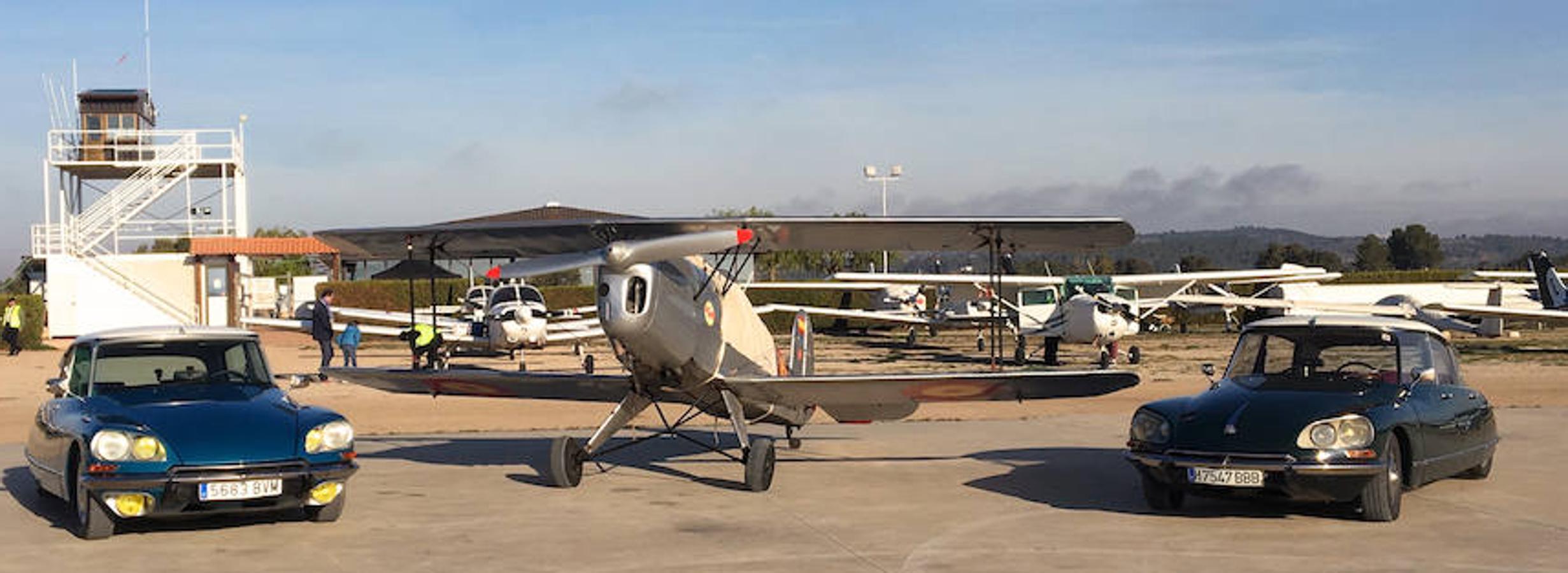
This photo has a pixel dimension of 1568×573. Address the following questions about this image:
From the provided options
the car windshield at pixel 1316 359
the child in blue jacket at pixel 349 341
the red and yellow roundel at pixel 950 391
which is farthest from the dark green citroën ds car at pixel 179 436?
the child in blue jacket at pixel 349 341

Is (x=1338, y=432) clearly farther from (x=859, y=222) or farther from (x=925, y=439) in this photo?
(x=925, y=439)

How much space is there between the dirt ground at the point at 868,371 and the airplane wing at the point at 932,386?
660 cm

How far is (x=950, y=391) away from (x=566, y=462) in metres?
3.31

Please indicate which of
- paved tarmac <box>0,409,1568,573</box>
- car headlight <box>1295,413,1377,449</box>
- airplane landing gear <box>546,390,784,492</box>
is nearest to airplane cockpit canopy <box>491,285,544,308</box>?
paved tarmac <box>0,409,1568,573</box>

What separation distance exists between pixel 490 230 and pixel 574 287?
4053 centimetres

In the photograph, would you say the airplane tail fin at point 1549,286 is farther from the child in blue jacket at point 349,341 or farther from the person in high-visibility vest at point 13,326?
the person in high-visibility vest at point 13,326

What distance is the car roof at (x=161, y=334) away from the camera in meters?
10.9

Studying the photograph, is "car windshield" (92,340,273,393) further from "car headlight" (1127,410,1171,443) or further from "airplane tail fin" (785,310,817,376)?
"car headlight" (1127,410,1171,443)

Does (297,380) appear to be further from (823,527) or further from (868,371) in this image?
(868,371)

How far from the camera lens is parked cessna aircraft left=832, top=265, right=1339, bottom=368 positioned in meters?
35.5

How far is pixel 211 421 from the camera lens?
970 centimetres

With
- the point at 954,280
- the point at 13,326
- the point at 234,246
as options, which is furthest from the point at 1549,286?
the point at 13,326

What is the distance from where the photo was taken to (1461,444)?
36.6 ft

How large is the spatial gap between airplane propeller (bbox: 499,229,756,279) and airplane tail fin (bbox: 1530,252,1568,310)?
35.4m
